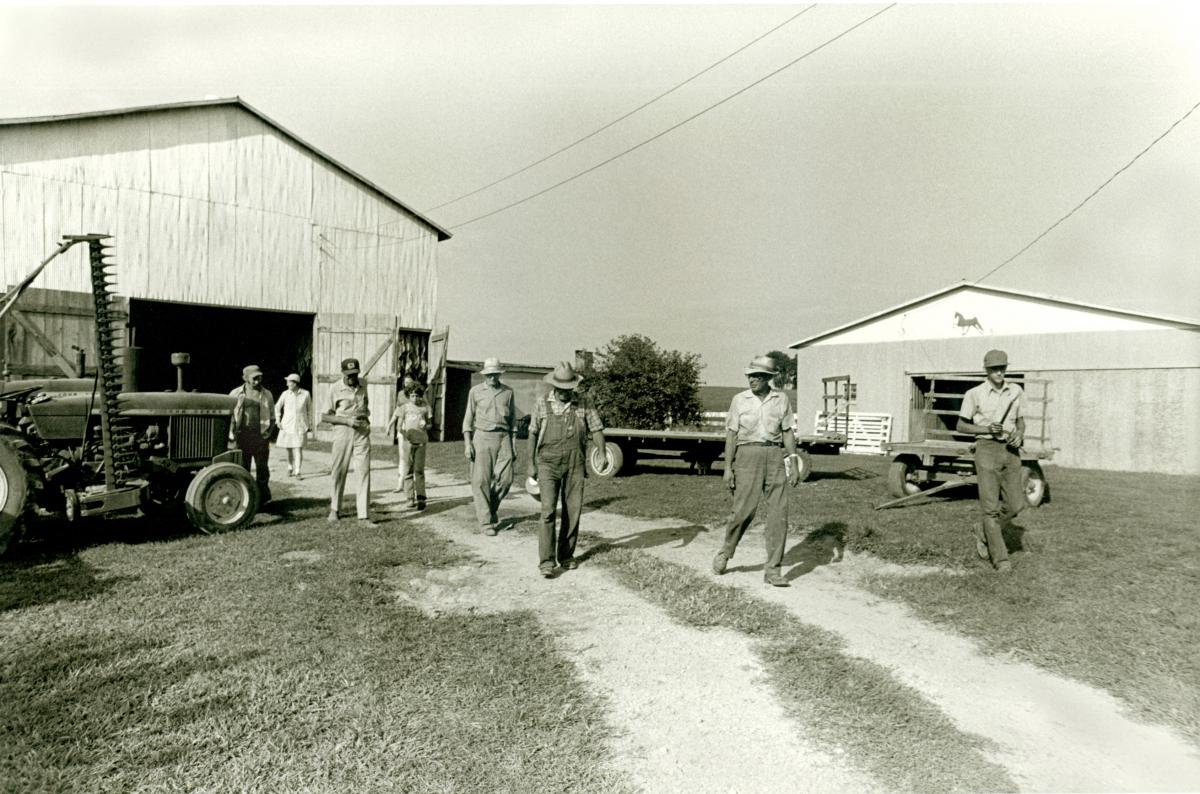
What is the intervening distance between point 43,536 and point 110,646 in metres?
4.05

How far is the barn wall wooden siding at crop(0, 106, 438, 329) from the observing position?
14.8 meters

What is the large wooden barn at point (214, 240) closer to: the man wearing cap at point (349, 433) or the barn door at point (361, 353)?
the barn door at point (361, 353)

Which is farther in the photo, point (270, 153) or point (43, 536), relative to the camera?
Result: point (270, 153)

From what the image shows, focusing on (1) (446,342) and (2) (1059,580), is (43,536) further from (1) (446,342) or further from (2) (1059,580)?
(1) (446,342)

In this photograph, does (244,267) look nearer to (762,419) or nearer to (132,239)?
(132,239)

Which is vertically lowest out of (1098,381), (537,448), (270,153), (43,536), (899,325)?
(43,536)

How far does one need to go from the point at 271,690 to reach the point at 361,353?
1578 centimetres

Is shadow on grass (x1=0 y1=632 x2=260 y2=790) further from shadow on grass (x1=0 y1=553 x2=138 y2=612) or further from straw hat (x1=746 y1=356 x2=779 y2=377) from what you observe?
straw hat (x1=746 y1=356 x2=779 y2=377)

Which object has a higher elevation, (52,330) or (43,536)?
(52,330)

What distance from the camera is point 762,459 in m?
6.35

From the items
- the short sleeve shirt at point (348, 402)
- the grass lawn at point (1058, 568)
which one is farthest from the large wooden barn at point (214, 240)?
the grass lawn at point (1058, 568)

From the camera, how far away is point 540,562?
644 centimetres

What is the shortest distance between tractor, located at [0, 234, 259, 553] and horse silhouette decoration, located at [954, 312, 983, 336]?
69.3 feet

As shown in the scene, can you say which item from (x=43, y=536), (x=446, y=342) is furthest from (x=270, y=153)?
(x=43, y=536)
